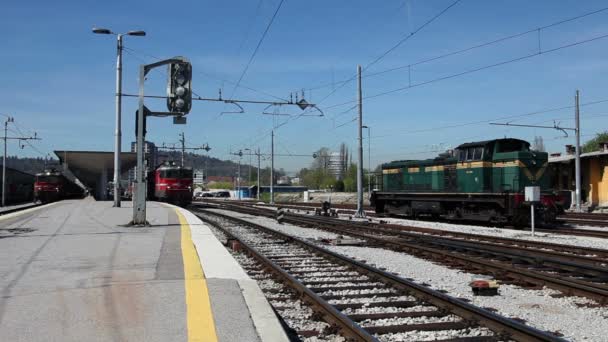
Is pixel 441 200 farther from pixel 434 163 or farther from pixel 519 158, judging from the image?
pixel 519 158

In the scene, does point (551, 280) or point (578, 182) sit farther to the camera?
point (578, 182)

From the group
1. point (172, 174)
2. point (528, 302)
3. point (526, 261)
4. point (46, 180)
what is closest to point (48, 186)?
point (46, 180)

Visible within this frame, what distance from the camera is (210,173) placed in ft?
627

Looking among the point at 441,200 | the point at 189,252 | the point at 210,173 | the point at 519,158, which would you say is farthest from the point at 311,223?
the point at 210,173

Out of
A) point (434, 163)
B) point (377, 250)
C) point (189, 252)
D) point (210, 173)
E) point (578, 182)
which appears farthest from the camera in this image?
point (210, 173)

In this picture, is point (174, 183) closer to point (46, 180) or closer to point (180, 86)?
point (46, 180)

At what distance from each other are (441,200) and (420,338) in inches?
729

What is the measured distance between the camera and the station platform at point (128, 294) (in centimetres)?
482

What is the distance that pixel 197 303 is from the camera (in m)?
5.83

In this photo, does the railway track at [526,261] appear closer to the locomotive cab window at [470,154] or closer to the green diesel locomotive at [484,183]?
the green diesel locomotive at [484,183]

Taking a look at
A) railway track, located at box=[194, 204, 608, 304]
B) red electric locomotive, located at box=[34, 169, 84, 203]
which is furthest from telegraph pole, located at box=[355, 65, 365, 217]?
→ red electric locomotive, located at box=[34, 169, 84, 203]

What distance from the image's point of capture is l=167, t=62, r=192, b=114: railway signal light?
15492mm

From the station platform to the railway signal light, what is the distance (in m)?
5.19

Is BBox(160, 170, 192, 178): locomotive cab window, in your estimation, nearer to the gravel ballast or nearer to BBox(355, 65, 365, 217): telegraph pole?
BBox(355, 65, 365, 217): telegraph pole
